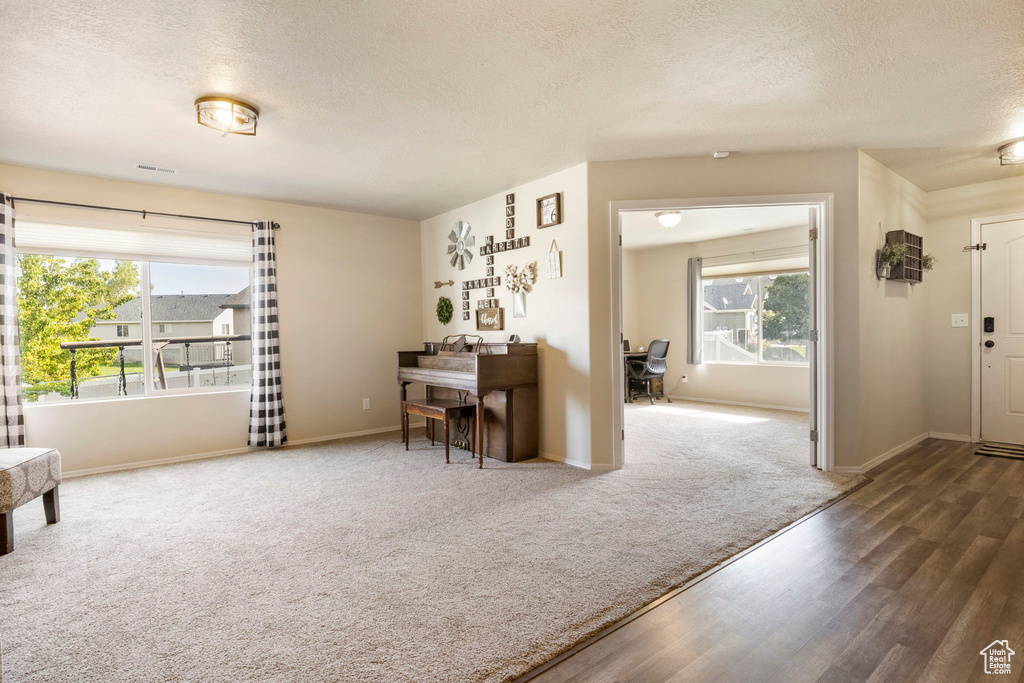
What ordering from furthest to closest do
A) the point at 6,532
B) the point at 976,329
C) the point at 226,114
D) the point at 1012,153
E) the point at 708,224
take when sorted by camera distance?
the point at 708,224 → the point at 976,329 → the point at 1012,153 → the point at 226,114 → the point at 6,532

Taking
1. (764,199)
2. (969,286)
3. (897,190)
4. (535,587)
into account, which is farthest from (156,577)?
(969,286)

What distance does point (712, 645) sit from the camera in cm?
179

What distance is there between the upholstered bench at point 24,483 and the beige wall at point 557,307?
11.2ft

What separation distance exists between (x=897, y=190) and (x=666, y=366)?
3.99 meters

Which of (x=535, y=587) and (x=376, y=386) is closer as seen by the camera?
(x=535, y=587)

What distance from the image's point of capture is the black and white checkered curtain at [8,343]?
373 centimetres

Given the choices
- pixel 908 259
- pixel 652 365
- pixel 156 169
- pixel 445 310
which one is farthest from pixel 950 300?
pixel 156 169

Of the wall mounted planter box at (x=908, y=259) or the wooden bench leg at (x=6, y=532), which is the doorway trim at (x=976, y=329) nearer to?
the wall mounted planter box at (x=908, y=259)

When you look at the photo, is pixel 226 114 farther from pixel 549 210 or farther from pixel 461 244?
pixel 461 244

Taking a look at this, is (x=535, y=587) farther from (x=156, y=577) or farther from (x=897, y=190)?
(x=897, y=190)

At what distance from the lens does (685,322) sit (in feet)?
26.3

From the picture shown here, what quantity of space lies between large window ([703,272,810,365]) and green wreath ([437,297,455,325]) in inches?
176

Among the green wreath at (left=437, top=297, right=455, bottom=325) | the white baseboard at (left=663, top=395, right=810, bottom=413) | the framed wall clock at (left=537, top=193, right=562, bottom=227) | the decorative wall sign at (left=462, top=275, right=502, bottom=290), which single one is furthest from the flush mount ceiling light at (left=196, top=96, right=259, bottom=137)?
the white baseboard at (left=663, top=395, right=810, bottom=413)

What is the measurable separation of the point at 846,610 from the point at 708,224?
5331mm
